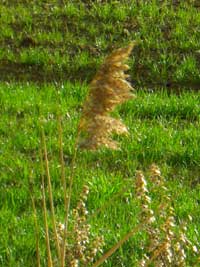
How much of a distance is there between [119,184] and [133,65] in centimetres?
314

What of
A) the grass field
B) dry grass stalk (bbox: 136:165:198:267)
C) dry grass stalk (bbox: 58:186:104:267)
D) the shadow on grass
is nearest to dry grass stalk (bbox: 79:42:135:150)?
the grass field

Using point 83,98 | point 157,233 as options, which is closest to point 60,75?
point 83,98

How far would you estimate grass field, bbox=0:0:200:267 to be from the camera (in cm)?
506

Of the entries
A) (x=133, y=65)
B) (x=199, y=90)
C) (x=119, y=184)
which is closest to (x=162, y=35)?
(x=133, y=65)

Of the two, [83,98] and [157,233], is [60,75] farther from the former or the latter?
[157,233]

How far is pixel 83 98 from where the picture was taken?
24.1 ft

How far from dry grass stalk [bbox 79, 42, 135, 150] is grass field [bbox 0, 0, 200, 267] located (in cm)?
33

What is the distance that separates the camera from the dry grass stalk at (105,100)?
2662 millimetres

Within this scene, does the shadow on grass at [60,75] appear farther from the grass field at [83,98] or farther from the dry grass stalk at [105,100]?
the dry grass stalk at [105,100]

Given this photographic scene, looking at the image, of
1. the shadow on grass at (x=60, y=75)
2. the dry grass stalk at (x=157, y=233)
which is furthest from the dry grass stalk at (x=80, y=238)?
the shadow on grass at (x=60, y=75)

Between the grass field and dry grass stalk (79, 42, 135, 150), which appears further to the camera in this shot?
the grass field

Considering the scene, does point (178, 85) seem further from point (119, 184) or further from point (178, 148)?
point (119, 184)

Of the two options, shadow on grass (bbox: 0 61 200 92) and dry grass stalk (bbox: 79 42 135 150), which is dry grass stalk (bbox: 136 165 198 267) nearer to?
dry grass stalk (bbox: 79 42 135 150)

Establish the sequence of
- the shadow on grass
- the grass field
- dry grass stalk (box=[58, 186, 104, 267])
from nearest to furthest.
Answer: dry grass stalk (box=[58, 186, 104, 267]) → the grass field → the shadow on grass
